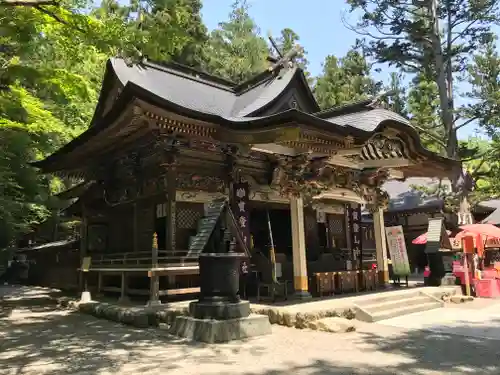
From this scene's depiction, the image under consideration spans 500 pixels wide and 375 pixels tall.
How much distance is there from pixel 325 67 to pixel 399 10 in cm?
1406

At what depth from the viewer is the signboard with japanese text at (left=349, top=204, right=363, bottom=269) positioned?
14430 millimetres

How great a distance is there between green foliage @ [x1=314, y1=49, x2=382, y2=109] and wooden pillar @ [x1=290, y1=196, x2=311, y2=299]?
866 inches

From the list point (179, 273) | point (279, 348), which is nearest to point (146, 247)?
point (179, 273)

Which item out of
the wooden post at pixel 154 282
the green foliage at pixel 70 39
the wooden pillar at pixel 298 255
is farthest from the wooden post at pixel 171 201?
the wooden pillar at pixel 298 255

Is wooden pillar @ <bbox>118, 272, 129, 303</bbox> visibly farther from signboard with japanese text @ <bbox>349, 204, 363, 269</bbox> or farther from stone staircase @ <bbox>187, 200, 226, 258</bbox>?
signboard with japanese text @ <bbox>349, 204, 363, 269</bbox>

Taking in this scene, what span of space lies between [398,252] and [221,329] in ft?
25.4

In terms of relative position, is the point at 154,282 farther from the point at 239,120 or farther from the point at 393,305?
the point at 393,305

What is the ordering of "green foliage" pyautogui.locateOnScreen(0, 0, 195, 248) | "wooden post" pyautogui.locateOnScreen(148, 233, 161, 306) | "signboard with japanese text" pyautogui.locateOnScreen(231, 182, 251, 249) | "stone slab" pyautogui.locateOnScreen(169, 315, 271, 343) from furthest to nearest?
"signboard with japanese text" pyautogui.locateOnScreen(231, 182, 251, 249) < "wooden post" pyautogui.locateOnScreen(148, 233, 161, 306) < "stone slab" pyautogui.locateOnScreen(169, 315, 271, 343) < "green foliage" pyautogui.locateOnScreen(0, 0, 195, 248)

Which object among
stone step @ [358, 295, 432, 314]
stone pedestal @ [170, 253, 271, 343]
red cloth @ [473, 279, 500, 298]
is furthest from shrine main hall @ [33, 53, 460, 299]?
red cloth @ [473, 279, 500, 298]

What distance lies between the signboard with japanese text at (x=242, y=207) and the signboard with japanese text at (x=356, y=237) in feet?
16.1

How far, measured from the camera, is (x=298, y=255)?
10477 mm

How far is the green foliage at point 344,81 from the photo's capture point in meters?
31.5

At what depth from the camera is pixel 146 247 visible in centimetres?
1198

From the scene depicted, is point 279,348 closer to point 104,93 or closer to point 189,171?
point 189,171
